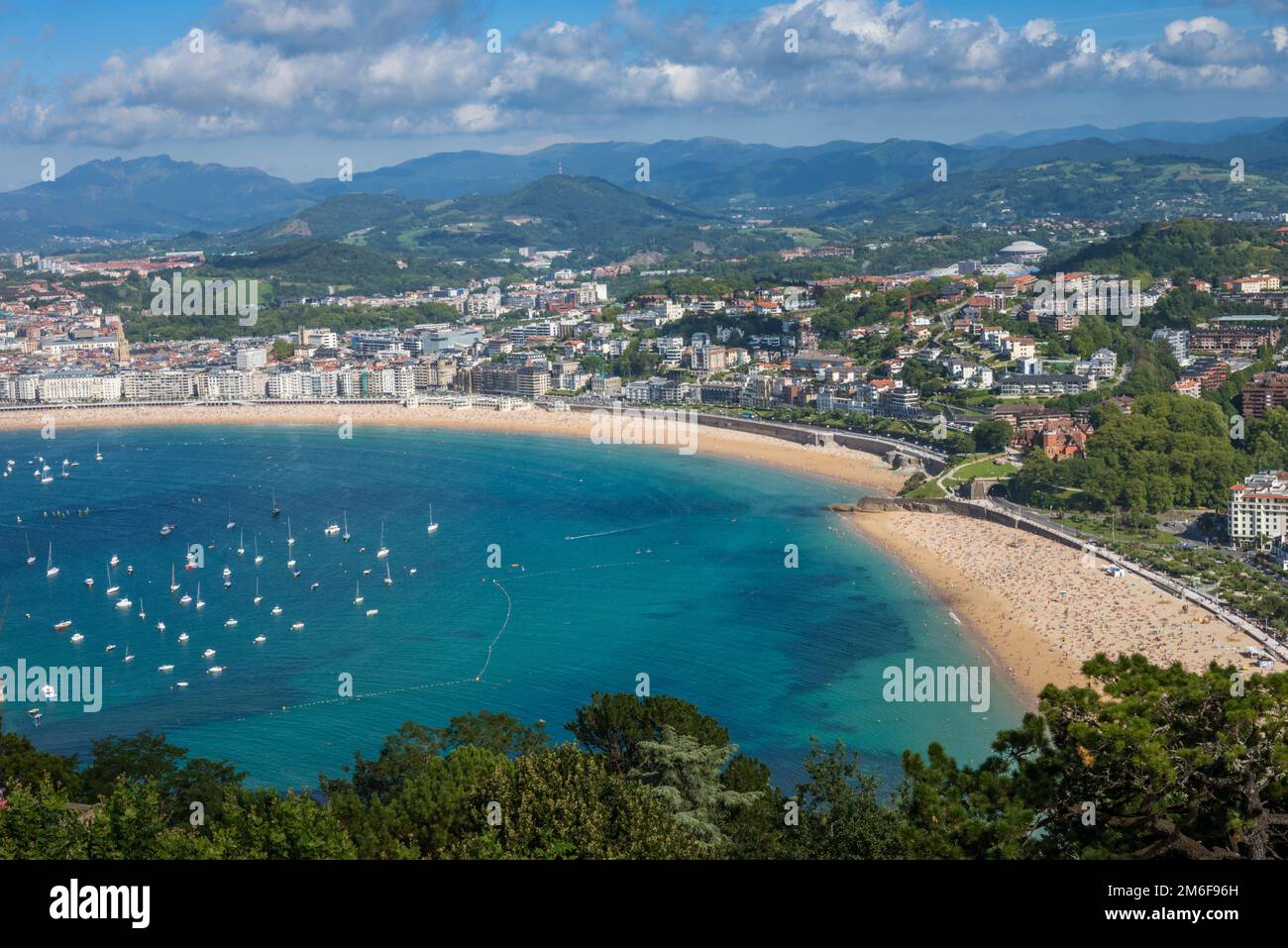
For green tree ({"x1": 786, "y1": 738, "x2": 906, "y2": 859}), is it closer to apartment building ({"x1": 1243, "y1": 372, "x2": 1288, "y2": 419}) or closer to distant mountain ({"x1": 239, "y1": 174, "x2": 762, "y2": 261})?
apartment building ({"x1": 1243, "y1": 372, "x2": 1288, "y2": 419})

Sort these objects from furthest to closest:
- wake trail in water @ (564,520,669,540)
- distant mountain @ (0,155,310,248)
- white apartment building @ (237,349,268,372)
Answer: distant mountain @ (0,155,310,248)
white apartment building @ (237,349,268,372)
wake trail in water @ (564,520,669,540)

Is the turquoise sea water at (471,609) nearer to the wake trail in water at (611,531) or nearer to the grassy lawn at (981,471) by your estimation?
the wake trail in water at (611,531)

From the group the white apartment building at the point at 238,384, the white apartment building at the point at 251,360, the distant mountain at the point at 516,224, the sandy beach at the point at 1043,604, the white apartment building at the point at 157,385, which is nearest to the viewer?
the sandy beach at the point at 1043,604

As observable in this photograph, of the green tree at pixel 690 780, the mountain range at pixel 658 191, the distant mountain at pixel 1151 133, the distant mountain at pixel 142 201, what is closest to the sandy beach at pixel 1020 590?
the green tree at pixel 690 780

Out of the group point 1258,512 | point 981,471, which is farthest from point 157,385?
point 1258,512

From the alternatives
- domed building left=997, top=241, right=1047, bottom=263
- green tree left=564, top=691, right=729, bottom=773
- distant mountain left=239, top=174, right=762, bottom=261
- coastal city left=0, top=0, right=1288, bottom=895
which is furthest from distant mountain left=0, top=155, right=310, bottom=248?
green tree left=564, top=691, right=729, bottom=773

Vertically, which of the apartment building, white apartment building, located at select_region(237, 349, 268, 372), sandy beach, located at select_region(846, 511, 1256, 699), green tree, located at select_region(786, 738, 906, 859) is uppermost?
white apartment building, located at select_region(237, 349, 268, 372)

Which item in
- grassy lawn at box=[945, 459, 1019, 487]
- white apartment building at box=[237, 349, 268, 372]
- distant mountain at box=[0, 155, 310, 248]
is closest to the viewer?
grassy lawn at box=[945, 459, 1019, 487]
